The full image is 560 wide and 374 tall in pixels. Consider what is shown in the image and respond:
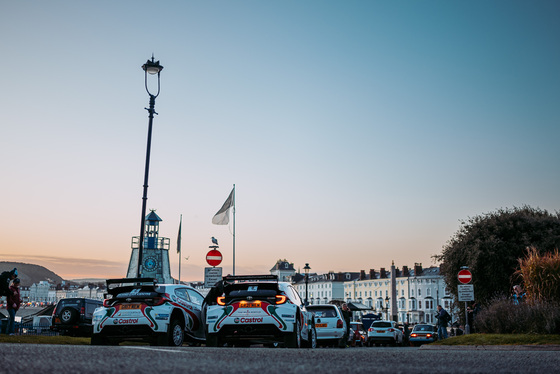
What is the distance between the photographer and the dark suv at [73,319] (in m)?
23.1

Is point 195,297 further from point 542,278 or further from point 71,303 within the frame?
point 71,303

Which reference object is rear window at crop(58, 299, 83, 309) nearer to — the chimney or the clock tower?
the clock tower

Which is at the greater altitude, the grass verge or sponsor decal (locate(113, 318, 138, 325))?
sponsor decal (locate(113, 318, 138, 325))

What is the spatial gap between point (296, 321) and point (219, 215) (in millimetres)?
18638

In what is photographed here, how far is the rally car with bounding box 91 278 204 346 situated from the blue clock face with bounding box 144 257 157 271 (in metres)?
59.8

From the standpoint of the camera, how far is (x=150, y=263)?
7231 cm

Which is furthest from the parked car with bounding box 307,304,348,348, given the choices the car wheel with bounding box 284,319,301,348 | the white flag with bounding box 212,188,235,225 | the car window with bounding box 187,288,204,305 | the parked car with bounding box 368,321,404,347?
the parked car with bounding box 368,321,404,347

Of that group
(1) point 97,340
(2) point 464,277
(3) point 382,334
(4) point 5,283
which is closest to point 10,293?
(4) point 5,283

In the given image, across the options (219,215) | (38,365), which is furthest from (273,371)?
(219,215)

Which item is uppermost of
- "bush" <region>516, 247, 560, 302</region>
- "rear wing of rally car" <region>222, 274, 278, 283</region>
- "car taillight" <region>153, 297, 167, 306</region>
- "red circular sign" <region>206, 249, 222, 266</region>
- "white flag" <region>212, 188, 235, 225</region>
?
"white flag" <region>212, 188, 235, 225</region>

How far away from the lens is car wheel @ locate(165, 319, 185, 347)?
1303 centimetres

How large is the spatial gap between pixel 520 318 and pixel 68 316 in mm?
15903

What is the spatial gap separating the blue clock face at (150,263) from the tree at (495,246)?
1740 inches

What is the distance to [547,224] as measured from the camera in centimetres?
3409
